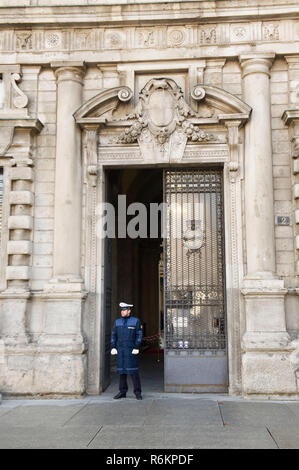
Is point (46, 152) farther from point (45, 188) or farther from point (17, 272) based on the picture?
point (17, 272)

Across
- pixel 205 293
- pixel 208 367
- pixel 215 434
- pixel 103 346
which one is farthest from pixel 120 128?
pixel 215 434

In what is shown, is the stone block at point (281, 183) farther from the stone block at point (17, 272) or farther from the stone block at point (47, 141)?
the stone block at point (17, 272)

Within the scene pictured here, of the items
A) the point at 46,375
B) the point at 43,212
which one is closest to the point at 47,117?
the point at 43,212

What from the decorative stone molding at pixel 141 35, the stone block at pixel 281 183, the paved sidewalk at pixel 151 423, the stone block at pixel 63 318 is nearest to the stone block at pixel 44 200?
the stone block at pixel 63 318

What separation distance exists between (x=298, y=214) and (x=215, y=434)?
447 cm

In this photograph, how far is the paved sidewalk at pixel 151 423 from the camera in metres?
6.05

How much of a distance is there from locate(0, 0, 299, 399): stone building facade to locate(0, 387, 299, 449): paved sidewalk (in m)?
0.73

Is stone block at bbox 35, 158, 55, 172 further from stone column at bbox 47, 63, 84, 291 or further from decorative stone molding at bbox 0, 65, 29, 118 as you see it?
decorative stone molding at bbox 0, 65, 29, 118

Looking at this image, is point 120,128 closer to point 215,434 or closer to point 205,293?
point 205,293

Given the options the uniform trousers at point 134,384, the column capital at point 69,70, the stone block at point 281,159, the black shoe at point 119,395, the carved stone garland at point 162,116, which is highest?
the column capital at point 69,70

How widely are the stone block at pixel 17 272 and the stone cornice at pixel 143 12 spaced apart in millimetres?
4949

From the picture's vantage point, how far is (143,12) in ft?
32.3


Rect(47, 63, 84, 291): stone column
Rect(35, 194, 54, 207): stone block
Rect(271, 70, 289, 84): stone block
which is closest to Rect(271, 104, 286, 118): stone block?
Rect(271, 70, 289, 84): stone block

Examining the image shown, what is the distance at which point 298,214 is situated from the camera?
917 centimetres
